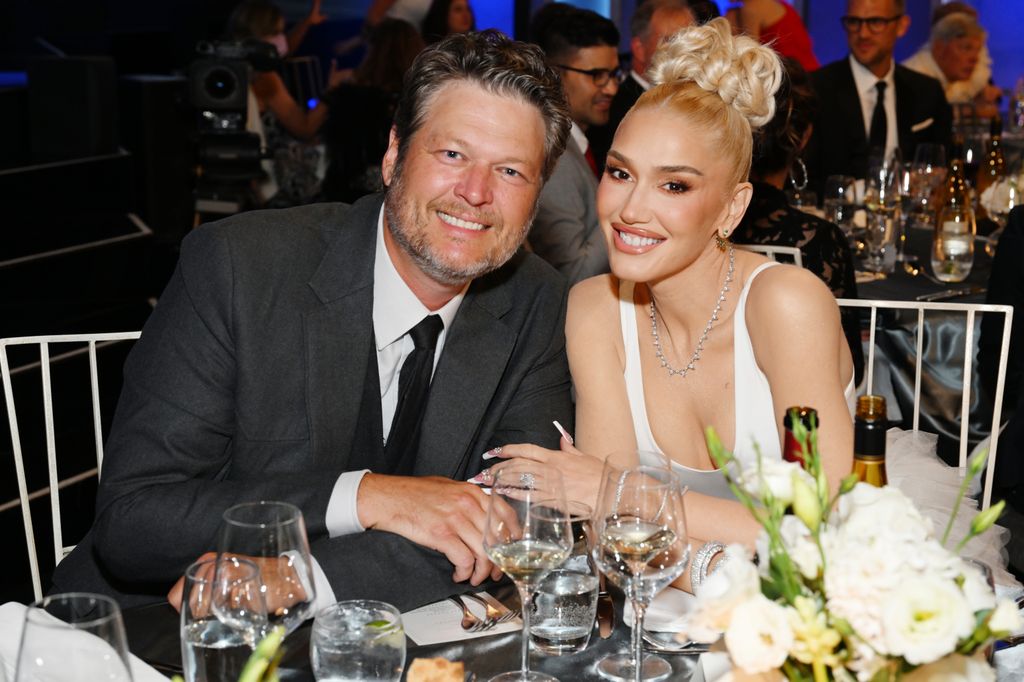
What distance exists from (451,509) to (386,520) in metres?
0.11

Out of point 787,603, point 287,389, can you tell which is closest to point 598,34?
point 287,389

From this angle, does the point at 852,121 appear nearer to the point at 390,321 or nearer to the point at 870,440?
the point at 390,321

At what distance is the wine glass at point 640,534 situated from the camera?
1.40 metres

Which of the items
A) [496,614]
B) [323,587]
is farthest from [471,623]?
[323,587]

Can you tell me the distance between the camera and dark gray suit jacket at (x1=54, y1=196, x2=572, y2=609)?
1.90 metres

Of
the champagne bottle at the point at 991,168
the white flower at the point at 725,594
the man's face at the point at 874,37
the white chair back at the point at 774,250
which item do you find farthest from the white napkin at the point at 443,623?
the man's face at the point at 874,37

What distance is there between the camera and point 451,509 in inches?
72.7

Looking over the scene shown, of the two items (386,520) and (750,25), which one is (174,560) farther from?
(750,25)

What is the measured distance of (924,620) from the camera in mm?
941

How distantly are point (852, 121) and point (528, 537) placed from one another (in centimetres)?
522

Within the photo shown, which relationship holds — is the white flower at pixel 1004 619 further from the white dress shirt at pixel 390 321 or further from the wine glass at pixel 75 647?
the white dress shirt at pixel 390 321

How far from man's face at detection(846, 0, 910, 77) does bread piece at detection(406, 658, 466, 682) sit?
18.4 ft

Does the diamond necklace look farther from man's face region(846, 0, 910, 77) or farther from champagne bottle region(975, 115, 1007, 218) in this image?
man's face region(846, 0, 910, 77)

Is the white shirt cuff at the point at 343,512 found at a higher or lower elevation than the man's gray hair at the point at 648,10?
lower
